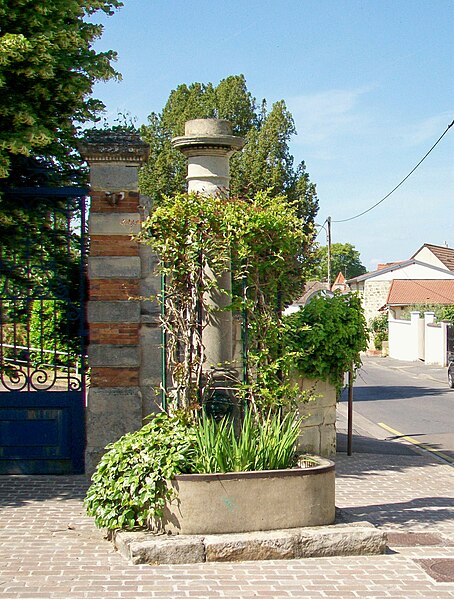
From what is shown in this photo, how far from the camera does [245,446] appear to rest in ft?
23.6

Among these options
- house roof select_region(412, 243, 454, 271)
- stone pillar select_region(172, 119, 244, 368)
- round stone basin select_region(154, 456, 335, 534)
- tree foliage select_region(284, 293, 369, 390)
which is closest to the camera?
round stone basin select_region(154, 456, 335, 534)

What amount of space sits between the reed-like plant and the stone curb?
56cm

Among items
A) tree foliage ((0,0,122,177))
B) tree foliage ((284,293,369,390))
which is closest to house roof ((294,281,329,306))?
tree foliage ((284,293,369,390))

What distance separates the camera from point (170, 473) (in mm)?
6977

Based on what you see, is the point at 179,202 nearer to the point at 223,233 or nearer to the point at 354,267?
the point at 223,233

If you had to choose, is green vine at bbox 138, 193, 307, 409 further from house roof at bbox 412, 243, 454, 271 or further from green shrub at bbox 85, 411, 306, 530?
house roof at bbox 412, 243, 454, 271

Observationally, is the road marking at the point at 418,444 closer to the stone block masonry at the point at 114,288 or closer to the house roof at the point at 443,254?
the stone block masonry at the point at 114,288

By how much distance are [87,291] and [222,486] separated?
4.47 metres

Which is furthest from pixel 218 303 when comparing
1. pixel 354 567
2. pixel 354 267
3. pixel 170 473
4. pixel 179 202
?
pixel 354 267

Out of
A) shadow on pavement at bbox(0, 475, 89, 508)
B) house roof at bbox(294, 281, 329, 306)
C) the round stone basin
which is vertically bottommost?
shadow on pavement at bbox(0, 475, 89, 508)

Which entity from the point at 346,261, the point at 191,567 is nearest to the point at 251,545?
the point at 191,567

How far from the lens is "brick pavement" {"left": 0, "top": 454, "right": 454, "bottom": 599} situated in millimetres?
6039

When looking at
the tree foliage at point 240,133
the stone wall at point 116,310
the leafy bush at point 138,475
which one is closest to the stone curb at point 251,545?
the leafy bush at point 138,475

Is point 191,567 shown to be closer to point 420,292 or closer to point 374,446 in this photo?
point 374,446
